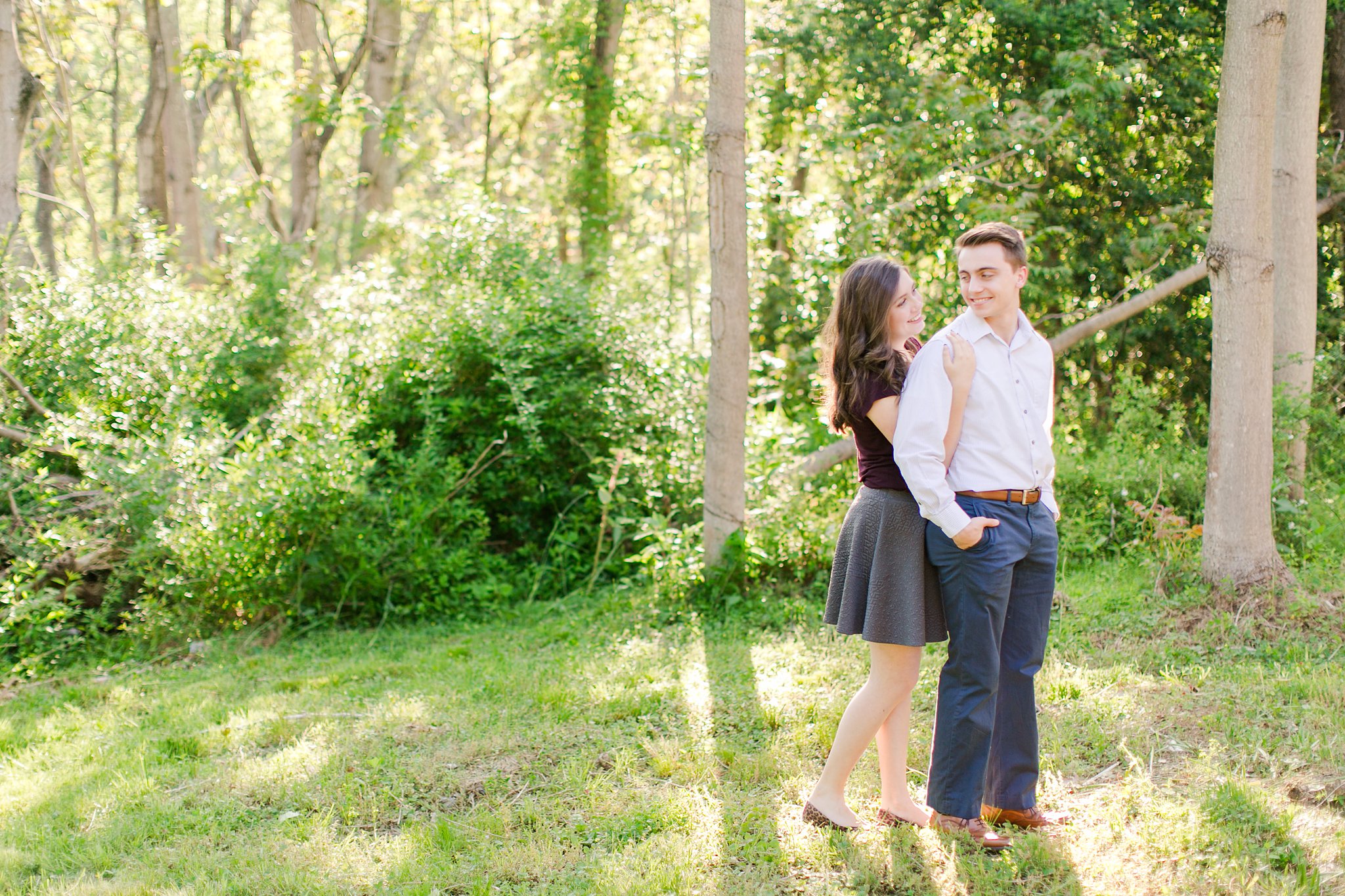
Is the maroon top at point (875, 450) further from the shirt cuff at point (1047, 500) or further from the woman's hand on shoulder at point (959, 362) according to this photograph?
the shirt cuff at point (1047, 500)

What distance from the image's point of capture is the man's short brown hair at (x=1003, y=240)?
3.32m

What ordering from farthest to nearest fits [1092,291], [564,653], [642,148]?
[642,148] < [1092,291] < [564,653]

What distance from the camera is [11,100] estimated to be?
30.6 feet

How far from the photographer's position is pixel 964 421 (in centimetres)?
330

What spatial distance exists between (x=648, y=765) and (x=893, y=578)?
1.62 metres

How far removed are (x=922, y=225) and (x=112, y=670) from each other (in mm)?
7559

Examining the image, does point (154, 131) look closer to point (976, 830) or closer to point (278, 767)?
point (278, 767)

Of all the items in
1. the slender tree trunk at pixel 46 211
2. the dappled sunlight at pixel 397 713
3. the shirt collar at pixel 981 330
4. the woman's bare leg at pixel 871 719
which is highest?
the slender tree trunk at pixel 46 211

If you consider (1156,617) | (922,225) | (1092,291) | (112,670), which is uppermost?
(922,225)

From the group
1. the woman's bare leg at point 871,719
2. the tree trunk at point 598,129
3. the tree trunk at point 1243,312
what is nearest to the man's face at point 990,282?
the woman's bare leg at point 871,719

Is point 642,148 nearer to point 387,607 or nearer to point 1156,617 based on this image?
point 387,607

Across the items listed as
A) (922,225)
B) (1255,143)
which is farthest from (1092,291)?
(1255,143)

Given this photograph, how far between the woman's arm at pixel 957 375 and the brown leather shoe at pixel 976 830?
3.91 feet

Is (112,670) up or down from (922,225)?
down
